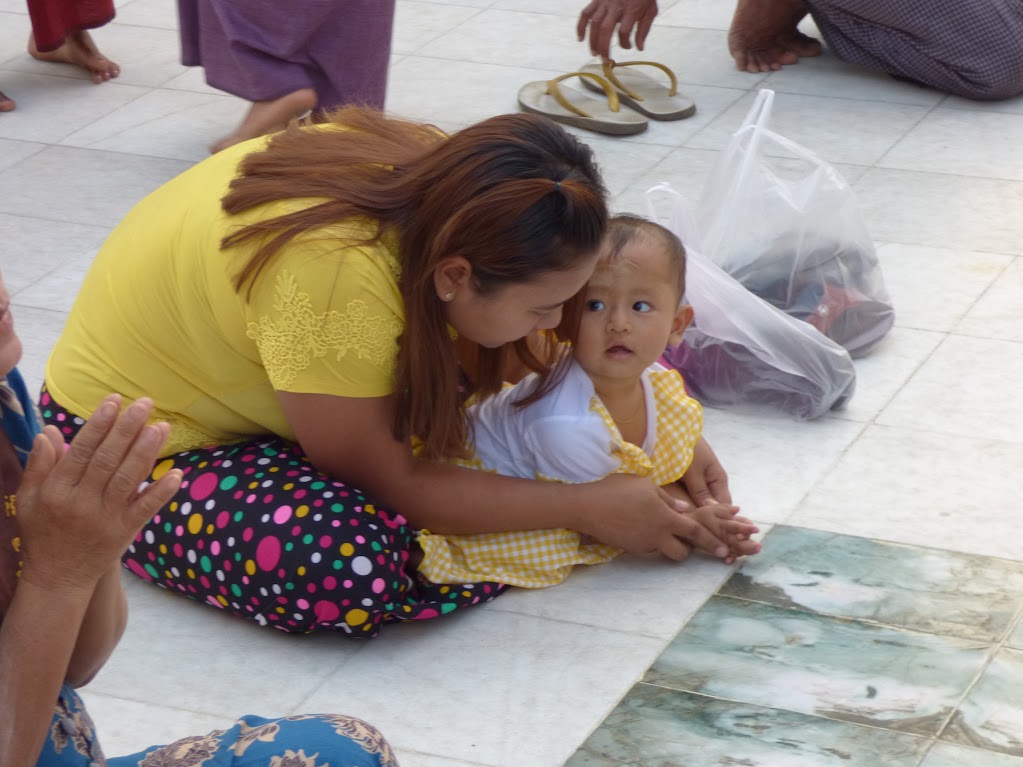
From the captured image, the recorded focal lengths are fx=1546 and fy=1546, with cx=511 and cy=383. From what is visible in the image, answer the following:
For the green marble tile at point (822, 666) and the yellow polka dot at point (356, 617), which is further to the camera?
the yellow polka dot at point (356, 617)

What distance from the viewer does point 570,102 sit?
4.46 m

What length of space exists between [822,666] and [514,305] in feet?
2.30

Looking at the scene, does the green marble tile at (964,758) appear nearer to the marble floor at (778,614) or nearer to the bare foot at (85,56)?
the marble floor at (778,614)

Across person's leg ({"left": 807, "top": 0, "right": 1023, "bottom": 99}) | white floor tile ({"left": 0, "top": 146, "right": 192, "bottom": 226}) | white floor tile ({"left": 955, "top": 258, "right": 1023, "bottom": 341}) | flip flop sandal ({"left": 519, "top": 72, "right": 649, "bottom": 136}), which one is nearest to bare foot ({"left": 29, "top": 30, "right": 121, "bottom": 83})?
white floor tile ({"left": 0, "top": 146, "right": 192, "bottom": 226})

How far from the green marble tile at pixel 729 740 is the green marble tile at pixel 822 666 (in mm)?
32

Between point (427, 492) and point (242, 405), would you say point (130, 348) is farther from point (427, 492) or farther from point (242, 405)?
point (427, 492)

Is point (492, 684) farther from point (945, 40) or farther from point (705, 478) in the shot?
point (945, 40)

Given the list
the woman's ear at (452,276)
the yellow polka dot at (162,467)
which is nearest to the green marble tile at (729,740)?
the woman's ear at (452,276)

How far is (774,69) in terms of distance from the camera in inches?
194

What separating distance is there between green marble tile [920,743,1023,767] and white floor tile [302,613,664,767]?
0.44 meters

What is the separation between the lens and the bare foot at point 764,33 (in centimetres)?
487

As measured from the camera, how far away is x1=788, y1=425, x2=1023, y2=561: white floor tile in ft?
8.50

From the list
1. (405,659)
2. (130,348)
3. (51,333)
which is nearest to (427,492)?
(405,659)

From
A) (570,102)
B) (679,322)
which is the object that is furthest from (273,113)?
(679,322)
